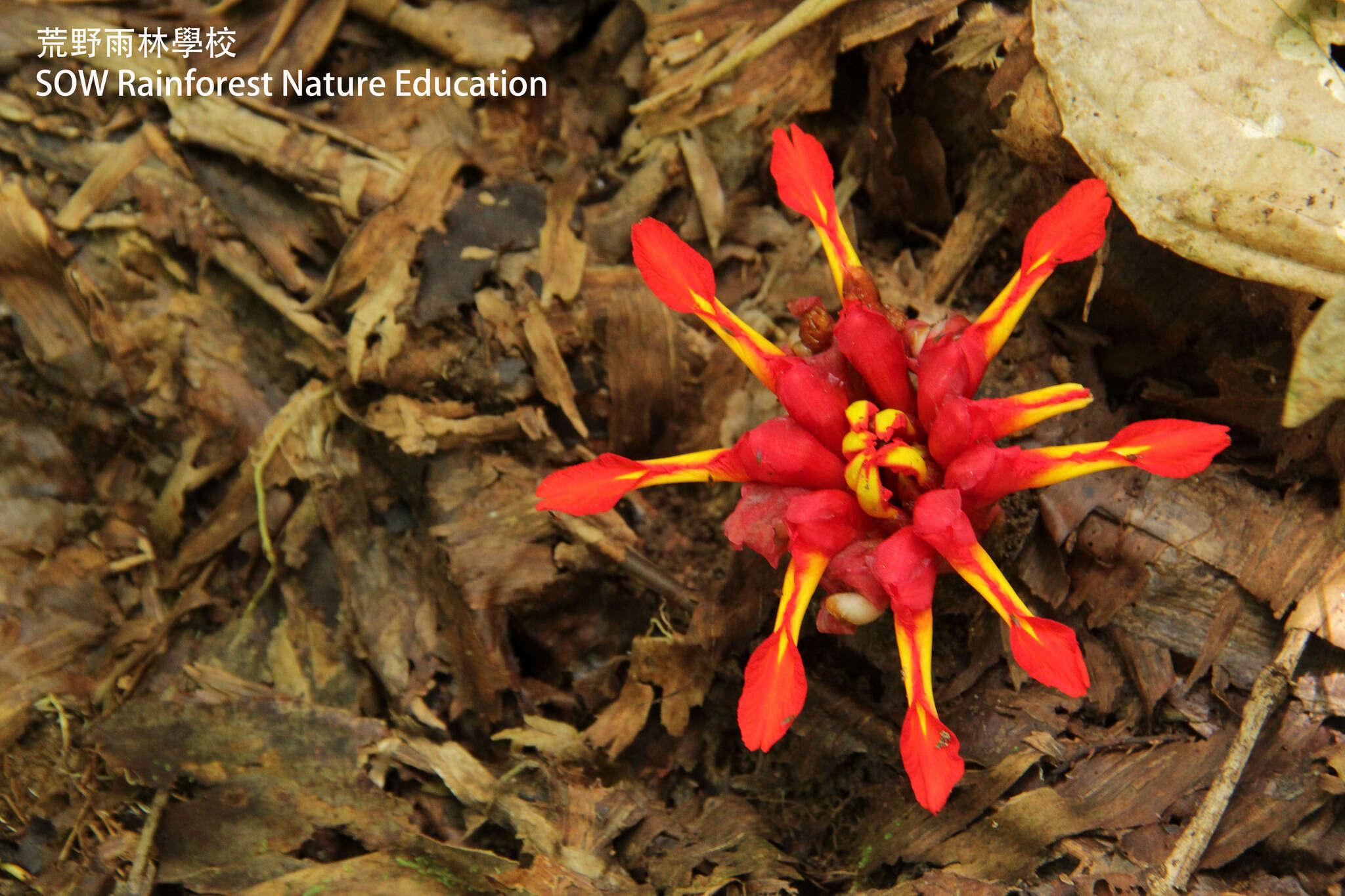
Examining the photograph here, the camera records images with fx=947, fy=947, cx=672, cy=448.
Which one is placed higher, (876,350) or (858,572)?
(876,350)

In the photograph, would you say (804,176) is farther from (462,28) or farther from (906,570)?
(462,28)

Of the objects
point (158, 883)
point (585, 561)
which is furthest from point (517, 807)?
point (158, 883)

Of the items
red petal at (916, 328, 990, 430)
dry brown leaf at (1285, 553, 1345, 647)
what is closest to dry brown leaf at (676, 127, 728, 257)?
red petal at (916, 328, 990, 430)

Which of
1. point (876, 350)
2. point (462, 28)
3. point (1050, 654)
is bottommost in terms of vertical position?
point (1050, 654)

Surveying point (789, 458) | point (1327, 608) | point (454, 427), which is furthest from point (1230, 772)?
point (454, 427)

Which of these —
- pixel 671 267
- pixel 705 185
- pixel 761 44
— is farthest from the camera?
pixel 705 185

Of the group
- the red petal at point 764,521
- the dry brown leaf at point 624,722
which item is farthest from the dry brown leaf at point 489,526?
the red petal at point 764,521

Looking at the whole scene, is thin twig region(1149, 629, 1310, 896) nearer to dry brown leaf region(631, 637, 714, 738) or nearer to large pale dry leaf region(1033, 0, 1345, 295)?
large pale dry leaf region(1033, 0, 1345, 295)
